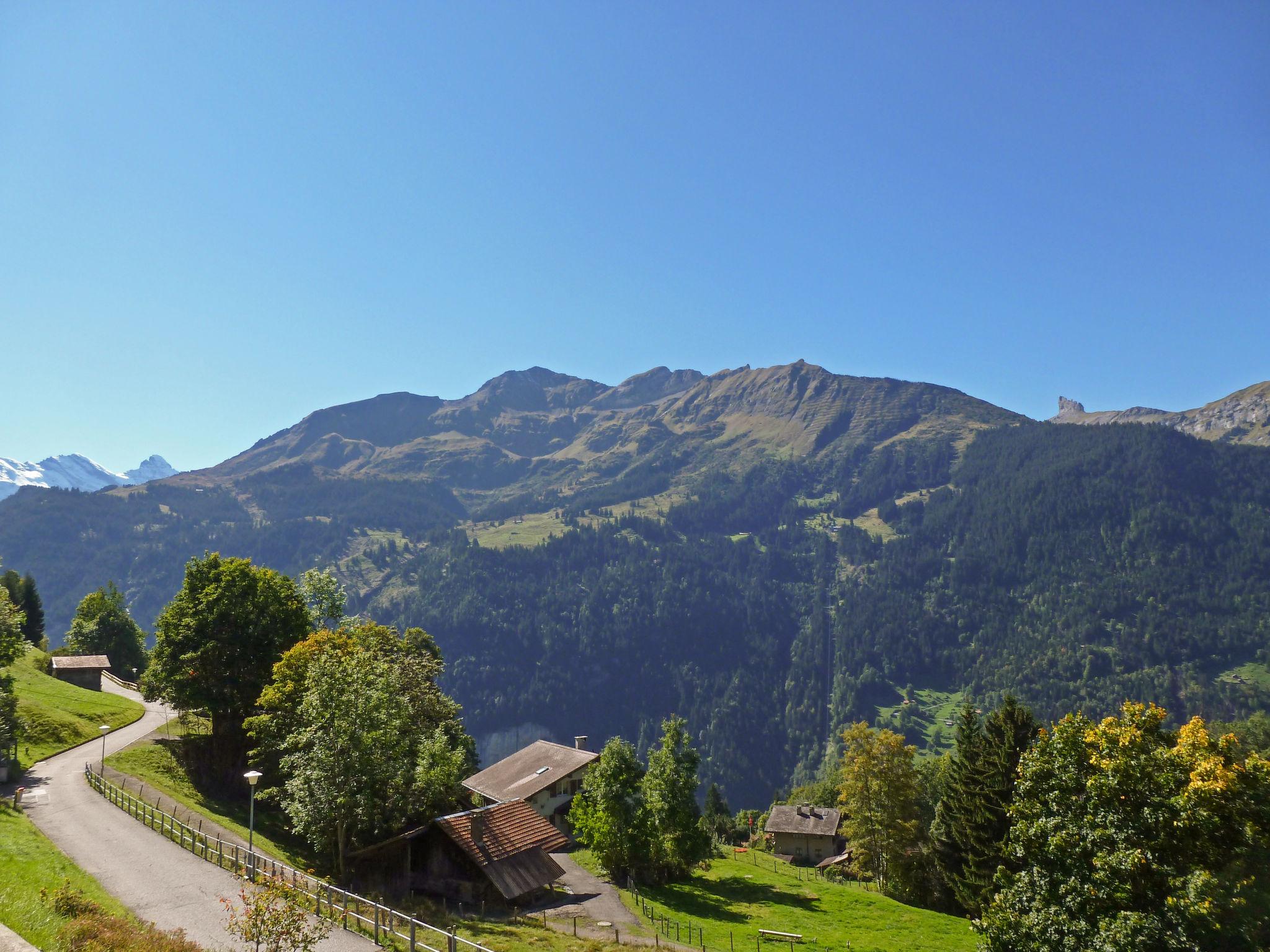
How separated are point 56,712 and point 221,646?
17.0 m

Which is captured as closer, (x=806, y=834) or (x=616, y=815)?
(x=616, y=815)

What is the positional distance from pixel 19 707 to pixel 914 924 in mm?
61626

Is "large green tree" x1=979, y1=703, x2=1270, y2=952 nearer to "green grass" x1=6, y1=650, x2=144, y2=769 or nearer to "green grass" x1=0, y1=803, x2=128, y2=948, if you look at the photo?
"green grass" x1=0, y1=803, x2=128, y2=948

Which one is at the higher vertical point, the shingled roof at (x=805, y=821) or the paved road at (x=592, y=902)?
the paved road at (x=592, y=902)

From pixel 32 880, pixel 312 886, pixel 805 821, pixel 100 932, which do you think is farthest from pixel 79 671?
pixel 805 821

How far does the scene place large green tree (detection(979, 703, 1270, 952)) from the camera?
1973cm

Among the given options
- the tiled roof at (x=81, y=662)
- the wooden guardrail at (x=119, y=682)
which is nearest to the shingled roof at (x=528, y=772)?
the wooden guardrail at (x=119, y=682)

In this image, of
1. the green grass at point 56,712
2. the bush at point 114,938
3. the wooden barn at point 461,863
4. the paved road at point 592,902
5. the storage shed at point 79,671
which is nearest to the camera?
the bush at point 114,938

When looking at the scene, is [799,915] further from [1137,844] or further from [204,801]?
[204,801]

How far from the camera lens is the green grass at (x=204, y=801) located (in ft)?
127

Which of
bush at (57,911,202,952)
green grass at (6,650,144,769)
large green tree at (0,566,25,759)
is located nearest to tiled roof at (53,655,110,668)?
green grass at (6,650,144,769)

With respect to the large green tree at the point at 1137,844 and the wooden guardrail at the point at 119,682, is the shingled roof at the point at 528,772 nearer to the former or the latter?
the wooden guardrail at the point at 119,682

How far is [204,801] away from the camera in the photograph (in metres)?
43.9

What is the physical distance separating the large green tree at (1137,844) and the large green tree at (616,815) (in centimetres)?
2438
